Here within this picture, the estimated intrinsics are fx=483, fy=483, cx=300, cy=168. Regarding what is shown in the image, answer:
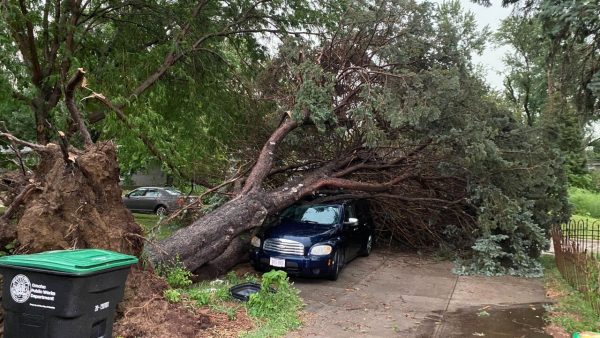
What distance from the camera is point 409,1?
9.84 meters

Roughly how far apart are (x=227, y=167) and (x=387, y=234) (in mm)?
4547

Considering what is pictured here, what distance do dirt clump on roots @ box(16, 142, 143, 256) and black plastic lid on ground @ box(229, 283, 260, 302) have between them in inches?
60.0

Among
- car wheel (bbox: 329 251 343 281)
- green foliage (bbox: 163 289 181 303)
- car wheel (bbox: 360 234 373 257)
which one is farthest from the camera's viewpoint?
car wheel (bbox: 360 234 373 257)

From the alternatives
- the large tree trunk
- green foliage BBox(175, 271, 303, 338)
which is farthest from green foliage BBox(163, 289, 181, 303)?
the large tree trunk

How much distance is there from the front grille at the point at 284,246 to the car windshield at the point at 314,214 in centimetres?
111

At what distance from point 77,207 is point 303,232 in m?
4.13

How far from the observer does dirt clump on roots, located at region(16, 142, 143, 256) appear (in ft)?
16.7

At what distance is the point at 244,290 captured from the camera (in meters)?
6.76

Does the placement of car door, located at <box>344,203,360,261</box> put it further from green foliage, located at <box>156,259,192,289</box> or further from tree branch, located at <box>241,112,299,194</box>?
green foliage, located at <box>156,259,192,289</box>

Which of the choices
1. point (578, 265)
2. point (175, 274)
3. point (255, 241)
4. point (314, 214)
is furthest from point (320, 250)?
point (578, 265)

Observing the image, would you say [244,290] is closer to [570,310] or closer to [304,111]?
[304,111]

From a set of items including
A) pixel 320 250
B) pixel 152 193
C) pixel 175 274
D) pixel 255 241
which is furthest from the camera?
pixel 152 193

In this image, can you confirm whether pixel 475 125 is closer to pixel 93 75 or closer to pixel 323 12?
pixel 323 12

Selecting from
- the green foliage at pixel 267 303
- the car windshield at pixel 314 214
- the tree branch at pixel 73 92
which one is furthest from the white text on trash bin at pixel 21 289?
the car windshield at pixel 314 214
